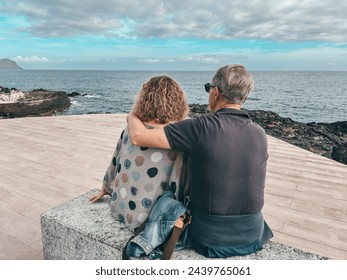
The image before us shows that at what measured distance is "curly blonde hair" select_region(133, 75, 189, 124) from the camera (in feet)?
5.56

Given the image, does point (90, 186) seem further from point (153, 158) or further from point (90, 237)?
point (153, 158)

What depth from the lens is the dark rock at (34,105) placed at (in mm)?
18250

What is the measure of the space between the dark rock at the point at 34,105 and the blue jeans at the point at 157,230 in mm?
18865

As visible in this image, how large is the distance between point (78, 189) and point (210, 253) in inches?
108

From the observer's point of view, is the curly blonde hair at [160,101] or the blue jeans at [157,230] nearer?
the blue jeans at [157,230]

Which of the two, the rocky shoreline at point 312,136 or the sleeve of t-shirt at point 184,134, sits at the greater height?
the sleeve of t-shirt at point 184,134

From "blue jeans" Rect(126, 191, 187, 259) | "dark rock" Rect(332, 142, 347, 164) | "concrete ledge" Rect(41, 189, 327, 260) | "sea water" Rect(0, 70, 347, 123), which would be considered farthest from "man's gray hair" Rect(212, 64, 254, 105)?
"dark rock" Rect(332, 142, 347, 164)

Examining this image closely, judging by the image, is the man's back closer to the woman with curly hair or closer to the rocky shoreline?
the woman with curly hair

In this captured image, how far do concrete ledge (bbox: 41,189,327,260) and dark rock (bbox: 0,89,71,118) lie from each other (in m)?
18.1

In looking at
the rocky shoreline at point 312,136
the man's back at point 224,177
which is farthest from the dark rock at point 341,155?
the man's back at point 224,177

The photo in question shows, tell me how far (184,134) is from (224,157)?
0.76 ft

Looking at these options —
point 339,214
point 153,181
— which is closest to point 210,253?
point 153,181

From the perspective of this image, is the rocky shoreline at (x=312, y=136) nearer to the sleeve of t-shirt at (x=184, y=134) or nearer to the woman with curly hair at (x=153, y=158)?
the woman with curly hair at (x=153, y=158)
